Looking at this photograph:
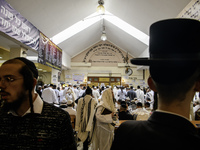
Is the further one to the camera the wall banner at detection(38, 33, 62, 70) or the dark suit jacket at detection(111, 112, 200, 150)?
the wall banner at detection(38, 33, 62, 70)

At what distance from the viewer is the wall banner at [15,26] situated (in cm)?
348

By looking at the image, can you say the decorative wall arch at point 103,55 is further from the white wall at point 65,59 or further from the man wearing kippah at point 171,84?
the man wearing kippah at point 171,84

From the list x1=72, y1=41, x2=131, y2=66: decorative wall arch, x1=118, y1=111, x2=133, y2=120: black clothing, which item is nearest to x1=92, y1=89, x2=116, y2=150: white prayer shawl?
x1=118, y1=111, x2=133, y2=120: black clothing

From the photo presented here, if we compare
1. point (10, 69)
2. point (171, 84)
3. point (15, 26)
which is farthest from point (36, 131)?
point (15, 26)

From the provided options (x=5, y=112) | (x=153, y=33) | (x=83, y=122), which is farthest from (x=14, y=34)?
(x=153, y=33)

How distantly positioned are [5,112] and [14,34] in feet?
12.7

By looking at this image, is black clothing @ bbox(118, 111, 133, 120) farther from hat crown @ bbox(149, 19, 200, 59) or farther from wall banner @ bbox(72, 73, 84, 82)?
wall banner @ bbox(72, 73, 84, 82)

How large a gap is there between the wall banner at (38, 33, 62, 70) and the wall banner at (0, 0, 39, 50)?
53cm

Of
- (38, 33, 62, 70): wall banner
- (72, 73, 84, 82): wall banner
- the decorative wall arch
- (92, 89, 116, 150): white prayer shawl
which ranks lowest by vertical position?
(92, 89, 116, 150): white prayer shawl

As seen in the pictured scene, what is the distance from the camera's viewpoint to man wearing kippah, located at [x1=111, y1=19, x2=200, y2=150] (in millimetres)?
535

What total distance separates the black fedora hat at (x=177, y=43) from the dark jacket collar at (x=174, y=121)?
229 millimetres

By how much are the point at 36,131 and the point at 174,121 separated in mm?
876

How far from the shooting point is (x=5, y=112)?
0.97 meters

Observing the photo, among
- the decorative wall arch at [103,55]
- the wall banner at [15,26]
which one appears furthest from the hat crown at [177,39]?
the decorative wall arch at [103,55]
